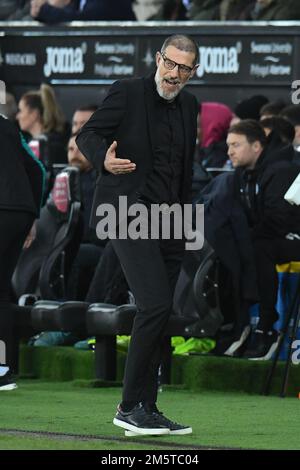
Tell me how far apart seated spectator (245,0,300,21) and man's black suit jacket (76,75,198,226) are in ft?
21.7

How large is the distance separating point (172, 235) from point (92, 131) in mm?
703

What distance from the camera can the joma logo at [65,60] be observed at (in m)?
15.8

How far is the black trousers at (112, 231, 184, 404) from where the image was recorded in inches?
309

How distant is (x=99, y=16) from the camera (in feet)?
53.2

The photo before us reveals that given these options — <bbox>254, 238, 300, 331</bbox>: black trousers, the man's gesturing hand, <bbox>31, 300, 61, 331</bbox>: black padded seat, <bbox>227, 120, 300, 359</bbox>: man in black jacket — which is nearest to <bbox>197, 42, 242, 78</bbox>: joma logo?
<bbox>227, 120, 300, 359</bbox>: man in black jacket

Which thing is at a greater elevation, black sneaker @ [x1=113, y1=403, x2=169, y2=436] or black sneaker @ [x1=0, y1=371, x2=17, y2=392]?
black sneaker @ [x1=113, y1=403, x2=169, y2=436]

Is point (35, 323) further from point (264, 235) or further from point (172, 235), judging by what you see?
point (172, 235)

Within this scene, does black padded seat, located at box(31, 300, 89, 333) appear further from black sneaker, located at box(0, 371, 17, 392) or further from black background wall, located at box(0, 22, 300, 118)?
black background wall, located at box(0, 22, 300, 118)

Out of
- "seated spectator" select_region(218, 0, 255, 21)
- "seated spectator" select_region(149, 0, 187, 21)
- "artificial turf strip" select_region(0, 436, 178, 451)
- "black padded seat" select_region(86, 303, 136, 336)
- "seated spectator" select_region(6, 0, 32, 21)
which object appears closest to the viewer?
"artificial turf strip" select_region(0, 436, 178, 451)

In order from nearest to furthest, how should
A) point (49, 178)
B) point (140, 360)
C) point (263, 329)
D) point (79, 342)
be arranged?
1. point (140, 360)
2. point (263, 329)
3. point (79, 342)
4. point (49, 178)

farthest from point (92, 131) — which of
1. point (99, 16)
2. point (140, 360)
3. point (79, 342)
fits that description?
point (99, 16)

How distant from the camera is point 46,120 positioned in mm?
14750

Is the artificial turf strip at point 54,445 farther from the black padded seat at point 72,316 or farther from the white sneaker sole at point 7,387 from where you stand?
the black padded seat at point 72,316

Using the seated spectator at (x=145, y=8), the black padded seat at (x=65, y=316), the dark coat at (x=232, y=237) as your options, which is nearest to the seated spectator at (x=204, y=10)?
the seated spectator at (x=145, y=8)
